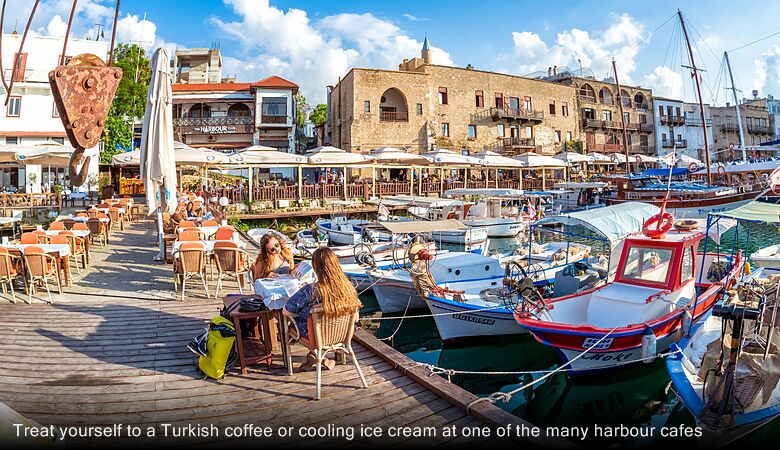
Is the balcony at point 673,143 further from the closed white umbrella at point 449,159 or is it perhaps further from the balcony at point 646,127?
the closed white umbrella at point 449,159

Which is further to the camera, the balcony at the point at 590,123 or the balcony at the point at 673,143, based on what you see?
the balcony at the point at 673,143

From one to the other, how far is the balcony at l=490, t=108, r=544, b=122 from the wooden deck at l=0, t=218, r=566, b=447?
46478 millimetres

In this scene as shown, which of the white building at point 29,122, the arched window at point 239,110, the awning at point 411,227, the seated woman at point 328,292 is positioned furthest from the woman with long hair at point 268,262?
the arched window at point 239,110

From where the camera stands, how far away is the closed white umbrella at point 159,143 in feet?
35.6

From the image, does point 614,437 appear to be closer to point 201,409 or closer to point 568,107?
point 201,409

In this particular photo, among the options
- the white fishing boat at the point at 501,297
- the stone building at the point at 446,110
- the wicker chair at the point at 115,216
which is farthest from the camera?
the stone building at the point at 446,110

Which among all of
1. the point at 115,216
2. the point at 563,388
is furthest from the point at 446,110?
the point at 563,388

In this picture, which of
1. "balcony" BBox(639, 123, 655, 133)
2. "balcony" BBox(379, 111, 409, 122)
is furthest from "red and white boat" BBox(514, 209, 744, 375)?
"balcony" BBox(639, 123, 655, 133)

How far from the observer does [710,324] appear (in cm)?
879

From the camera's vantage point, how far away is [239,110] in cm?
5038

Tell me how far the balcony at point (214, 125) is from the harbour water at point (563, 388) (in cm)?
4050

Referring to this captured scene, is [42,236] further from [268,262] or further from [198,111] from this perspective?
[198,111]

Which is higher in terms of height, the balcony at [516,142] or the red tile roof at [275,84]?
the red tile roof at [275,84]

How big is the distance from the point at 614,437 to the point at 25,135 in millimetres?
40272
